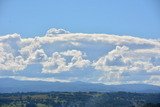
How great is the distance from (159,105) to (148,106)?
8.04m

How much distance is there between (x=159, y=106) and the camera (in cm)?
18138

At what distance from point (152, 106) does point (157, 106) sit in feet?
15.0

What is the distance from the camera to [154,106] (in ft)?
604

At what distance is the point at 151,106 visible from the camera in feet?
615

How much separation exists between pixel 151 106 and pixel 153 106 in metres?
2.31

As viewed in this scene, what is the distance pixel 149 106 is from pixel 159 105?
21.7 ft

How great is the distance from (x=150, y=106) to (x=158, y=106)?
24.8ft

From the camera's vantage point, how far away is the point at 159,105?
604 feet

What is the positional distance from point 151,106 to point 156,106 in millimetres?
5643

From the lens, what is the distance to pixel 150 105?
191 meters

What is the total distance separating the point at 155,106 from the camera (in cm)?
18288

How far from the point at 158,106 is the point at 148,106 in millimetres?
10229

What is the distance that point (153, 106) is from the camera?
185250 mm

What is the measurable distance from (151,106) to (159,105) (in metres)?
4.34
